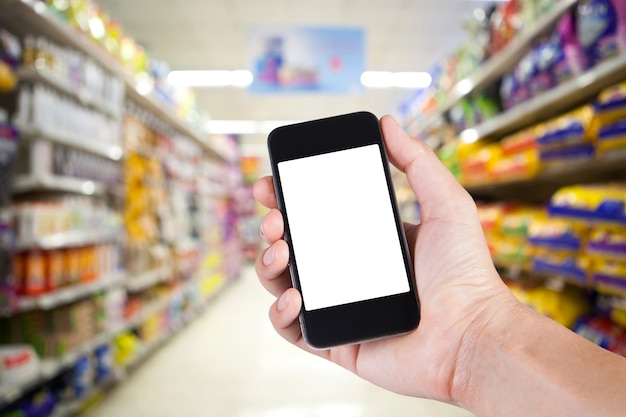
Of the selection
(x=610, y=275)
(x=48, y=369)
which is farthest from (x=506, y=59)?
(x=48, y=369)

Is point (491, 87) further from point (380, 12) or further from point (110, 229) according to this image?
point (380, 12)

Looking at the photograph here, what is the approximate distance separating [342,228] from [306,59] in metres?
4.30

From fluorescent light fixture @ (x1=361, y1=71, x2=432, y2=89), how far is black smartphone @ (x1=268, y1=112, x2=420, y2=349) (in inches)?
272

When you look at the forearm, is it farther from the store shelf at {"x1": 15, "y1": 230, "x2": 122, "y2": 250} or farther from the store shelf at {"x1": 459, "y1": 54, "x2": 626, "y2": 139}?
the store shelf at {"x1": 15, "y1": 230, "x2": 122, "y2": 250}

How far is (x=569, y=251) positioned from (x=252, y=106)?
8.45 m

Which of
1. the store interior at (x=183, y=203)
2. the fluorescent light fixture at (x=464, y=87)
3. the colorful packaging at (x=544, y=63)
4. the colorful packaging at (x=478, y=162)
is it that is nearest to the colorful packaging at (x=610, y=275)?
the store interior at (x=183, y=203)

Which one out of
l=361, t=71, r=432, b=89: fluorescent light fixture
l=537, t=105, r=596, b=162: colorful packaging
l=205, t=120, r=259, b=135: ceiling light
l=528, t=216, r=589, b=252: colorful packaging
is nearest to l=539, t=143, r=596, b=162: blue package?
l=537, t=105, r=596, b=162: colorful packaging

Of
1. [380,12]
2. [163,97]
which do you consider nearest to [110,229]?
[163,97]

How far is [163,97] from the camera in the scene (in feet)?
12.9

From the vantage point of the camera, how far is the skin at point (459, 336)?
0.53 meters

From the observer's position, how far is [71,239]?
7.06ft

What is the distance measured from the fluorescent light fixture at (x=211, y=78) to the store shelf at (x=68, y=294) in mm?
5220

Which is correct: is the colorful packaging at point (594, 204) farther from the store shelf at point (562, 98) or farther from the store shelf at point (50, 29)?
the store shelf at point (50, 29)

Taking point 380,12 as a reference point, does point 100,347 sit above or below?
below
